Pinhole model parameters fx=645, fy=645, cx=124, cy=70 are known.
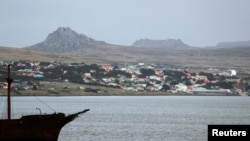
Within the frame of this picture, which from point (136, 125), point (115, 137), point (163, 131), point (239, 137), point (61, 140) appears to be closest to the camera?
point (239, 137)

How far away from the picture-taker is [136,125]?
12838 centimetres

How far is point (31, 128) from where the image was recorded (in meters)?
78.3

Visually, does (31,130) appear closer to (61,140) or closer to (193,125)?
(61,140)

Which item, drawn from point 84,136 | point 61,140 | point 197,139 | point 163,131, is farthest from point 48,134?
point 163,131

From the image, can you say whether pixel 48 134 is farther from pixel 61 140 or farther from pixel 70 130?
pixel 70 130

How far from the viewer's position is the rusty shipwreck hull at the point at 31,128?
7762cm

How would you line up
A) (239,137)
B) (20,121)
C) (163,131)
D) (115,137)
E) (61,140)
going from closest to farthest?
(239,137) → (20,121) → (61,140) → (115,137) → (163,131)

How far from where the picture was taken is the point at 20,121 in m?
77.9

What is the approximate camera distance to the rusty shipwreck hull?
255 feet

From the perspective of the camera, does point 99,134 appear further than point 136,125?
No

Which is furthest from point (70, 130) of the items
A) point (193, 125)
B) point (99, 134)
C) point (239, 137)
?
point (239, 137)

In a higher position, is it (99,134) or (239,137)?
(239,137)

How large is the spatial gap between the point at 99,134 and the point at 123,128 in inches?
577

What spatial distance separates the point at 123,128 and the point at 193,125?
706 inches
